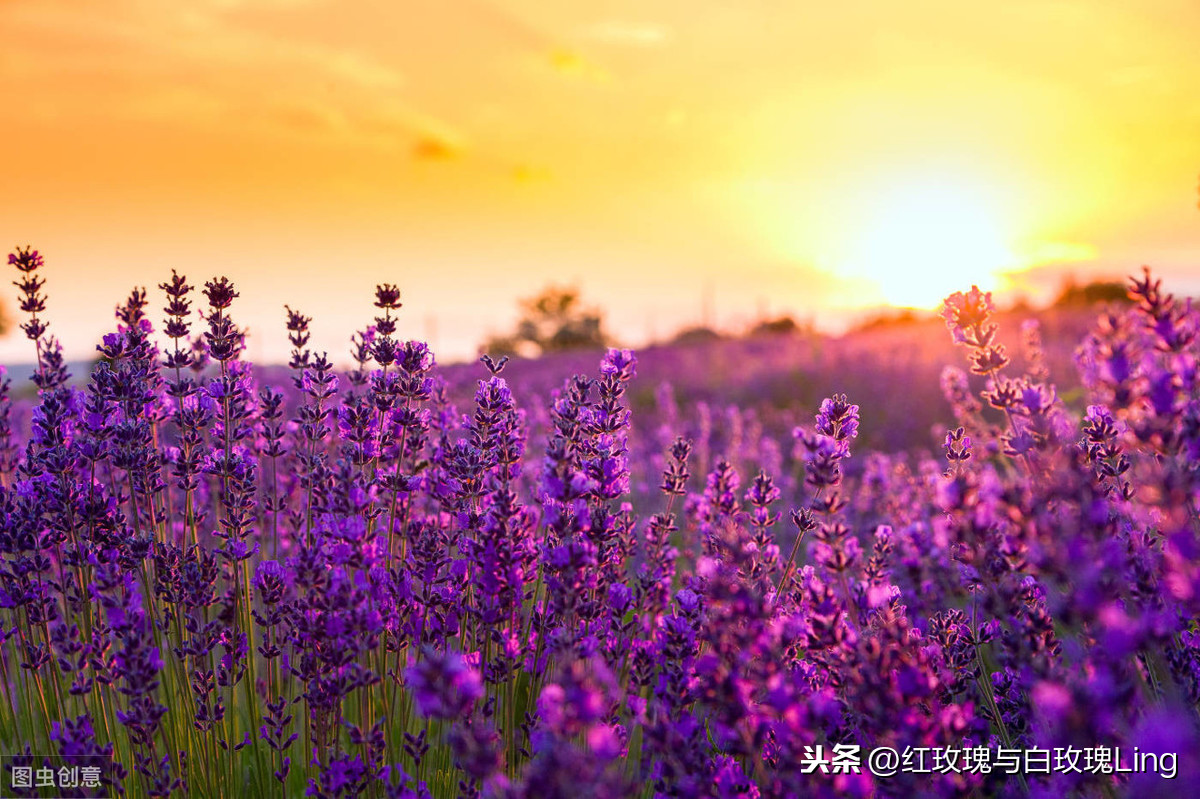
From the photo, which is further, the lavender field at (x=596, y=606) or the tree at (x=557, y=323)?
the tree at (x=557, y=323)

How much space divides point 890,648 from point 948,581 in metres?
1.28

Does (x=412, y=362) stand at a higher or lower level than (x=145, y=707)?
higher

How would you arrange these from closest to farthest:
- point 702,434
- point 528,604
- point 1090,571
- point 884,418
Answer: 1. point 1090,571
2. point 528,604
3. point 702,434
4. point 884,418

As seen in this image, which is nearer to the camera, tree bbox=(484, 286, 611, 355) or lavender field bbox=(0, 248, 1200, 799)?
lavender field bbox=(0, 248, 1200, 799)

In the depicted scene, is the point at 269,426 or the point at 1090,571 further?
the point at 269,426

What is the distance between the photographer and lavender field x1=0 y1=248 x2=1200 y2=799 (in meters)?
1.76

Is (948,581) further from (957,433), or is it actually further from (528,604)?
(528,604)

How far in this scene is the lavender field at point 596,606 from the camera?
69.5 inches

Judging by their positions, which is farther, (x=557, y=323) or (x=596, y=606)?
(x=557, y=323)

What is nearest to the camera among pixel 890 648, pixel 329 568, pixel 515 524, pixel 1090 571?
pixel 1090 571

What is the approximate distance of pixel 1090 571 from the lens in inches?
58.9

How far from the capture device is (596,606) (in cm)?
251

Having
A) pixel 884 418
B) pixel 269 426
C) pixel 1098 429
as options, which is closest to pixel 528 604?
pixel 269 426

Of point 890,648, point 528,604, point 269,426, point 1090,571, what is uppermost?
point 269,426
